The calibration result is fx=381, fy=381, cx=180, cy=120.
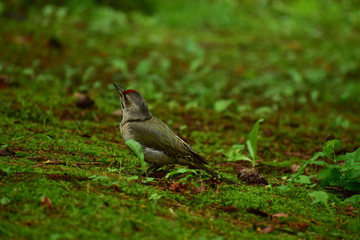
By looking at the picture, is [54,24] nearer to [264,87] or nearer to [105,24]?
[105,24]

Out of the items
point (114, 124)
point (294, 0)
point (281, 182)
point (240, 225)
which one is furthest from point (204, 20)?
point (240, 225)

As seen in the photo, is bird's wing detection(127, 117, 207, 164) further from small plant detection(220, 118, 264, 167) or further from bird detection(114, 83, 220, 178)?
small plant detection(220, 118, 264, 167)

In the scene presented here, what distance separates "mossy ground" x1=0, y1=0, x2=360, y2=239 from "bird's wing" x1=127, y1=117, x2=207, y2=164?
325mm

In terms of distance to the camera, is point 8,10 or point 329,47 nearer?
point 8,10

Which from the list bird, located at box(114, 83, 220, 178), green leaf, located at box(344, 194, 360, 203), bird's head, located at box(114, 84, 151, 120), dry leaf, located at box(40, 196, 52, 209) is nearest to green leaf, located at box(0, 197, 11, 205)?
dry leaf, located at box(40, 196, 52, 209)

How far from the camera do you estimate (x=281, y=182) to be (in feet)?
14.8

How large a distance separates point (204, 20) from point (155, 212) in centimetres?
1356

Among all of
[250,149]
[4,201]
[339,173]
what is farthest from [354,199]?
[4,201]

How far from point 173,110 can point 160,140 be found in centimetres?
311

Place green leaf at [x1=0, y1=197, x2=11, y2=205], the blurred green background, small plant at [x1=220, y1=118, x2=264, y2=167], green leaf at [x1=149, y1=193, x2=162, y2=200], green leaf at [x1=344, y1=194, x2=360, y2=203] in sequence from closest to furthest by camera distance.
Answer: green leaf at [x1=0, y1=197, x2=11, y2=205]
green leaf at [x1=149, y1=193, x2=162, y2=200]
green leaf at [x1=344, y1=194, x2=360, y2=203]
small plant at [x1=220, y1=118, x2=264, y2=167]
the blurred green background

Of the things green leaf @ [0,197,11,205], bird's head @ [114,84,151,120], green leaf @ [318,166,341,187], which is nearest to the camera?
green leaf @ [0,197,11,205]

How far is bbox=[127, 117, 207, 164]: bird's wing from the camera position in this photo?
Answer: 4.23 metres

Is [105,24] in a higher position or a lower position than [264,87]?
higher

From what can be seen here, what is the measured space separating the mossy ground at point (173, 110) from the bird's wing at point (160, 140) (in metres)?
0.32
